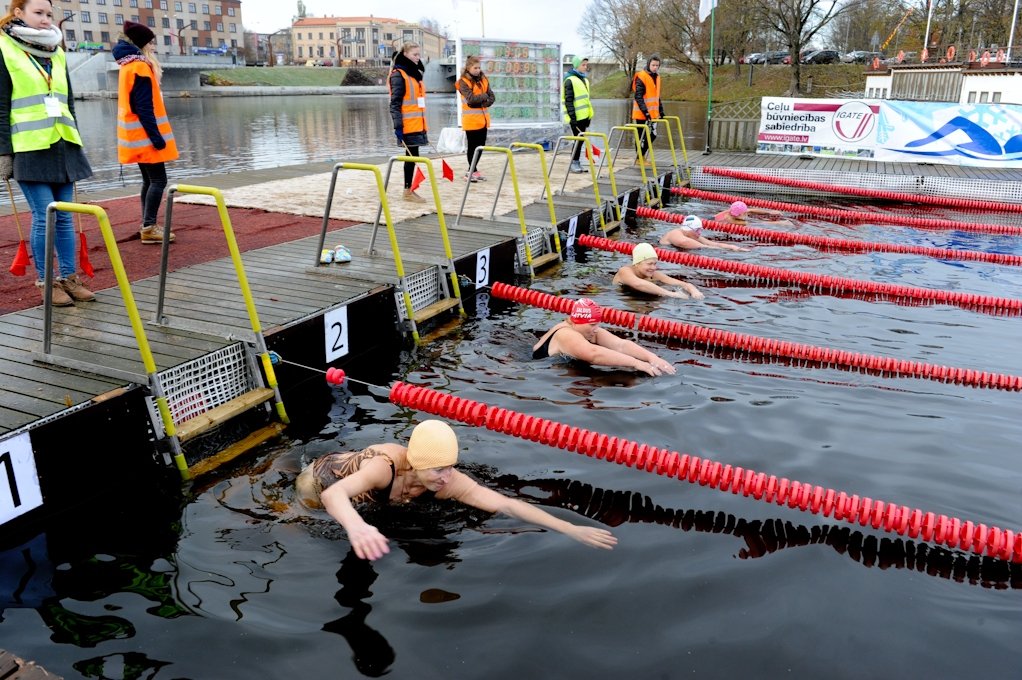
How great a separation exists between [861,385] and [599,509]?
9.54ft

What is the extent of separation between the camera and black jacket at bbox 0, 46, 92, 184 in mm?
5211

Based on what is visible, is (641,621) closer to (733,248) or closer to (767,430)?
(767,430)

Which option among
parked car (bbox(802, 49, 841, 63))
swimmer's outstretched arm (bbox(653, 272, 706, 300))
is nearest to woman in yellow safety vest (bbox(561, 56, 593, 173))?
swimmer's outstretched arm (bbox(653, 272, 706, 300))

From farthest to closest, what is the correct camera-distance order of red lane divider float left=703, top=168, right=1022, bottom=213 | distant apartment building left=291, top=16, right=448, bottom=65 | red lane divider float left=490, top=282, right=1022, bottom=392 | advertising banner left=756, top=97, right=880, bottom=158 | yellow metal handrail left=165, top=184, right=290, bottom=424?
distant apartment building left=291, top=16, right=448, bottom=65
advertising banner left=756, top=97, right=880, bottom=158
red lane divider float left=703, top=168, right=1022, bottom=213
red lane divider float left=490, top=282, right=1022, bottom=392
yellow metal handrail left=165, top=184, right=290, bottom=424

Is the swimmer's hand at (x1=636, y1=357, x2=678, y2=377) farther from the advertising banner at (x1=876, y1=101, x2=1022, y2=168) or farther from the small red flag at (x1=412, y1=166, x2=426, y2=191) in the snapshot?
the advertising banner at (x1=876, y1=101, x2=1022, y2=168)

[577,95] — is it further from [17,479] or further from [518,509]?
[17,479]

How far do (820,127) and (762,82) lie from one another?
39029 mm

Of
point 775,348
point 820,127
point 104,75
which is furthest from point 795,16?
point 104,75

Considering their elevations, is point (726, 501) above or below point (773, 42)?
below

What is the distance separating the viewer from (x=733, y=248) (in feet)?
35.4

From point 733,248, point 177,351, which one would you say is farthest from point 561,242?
point 177,351

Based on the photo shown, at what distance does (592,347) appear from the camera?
6328mm

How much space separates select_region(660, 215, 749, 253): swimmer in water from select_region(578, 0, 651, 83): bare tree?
4491 centimetres

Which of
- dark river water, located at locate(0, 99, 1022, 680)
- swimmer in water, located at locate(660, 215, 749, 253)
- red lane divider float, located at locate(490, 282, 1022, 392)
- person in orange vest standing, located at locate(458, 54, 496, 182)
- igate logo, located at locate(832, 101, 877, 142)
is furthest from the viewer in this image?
igate logo, located at locate(832, 101, 877, 142)
